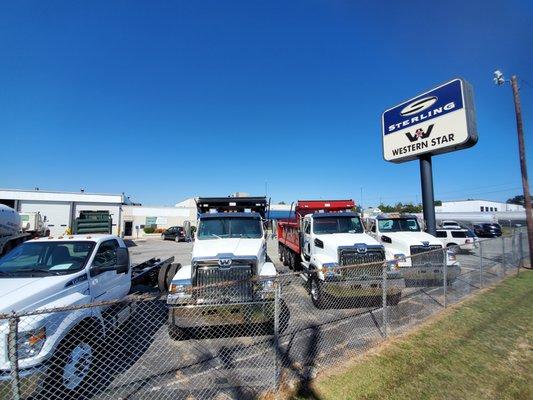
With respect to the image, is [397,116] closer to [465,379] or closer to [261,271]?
[261,271]

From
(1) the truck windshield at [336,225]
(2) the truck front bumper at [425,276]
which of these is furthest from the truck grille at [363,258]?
(2) the truck front bumper at [425,276]

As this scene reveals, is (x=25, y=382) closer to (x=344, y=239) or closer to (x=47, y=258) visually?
(x=47, y=258)

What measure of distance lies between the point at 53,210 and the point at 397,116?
149 feet

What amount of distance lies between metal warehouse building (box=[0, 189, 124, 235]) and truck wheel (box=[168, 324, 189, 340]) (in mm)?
39509

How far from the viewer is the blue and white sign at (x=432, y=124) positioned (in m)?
10.8

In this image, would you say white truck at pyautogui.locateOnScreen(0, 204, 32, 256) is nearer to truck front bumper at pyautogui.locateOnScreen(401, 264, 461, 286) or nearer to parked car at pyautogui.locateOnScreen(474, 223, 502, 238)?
truck front bumper at pyautogui.locateOnScreen(401, 264, 461, 286)

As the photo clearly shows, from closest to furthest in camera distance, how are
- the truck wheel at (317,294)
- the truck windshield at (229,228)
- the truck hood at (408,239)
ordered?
the truck wheel at (317,294), the truck windshield at (229,228), the truck hood at (408,239)

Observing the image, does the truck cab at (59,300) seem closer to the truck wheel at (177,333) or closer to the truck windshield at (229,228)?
the truck wheel at (177,333)

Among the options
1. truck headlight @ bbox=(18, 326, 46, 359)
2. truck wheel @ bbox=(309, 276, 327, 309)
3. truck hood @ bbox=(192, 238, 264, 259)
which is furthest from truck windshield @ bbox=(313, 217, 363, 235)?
truck headlight @ bbox=(18, 326, 46, 359)

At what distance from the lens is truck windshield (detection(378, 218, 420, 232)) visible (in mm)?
11922

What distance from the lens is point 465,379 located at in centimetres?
434

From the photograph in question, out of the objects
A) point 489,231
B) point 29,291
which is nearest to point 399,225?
point 29,291

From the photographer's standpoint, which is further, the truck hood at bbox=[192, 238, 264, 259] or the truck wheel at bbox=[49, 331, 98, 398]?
the truck hood at bbox=[192, 238, 264, 259]

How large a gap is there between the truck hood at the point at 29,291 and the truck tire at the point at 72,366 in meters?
0.61
